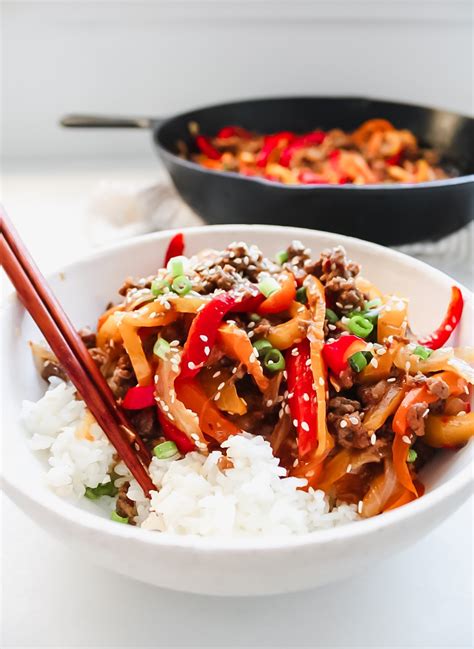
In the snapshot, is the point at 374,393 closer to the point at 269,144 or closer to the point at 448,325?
the point at 448,325

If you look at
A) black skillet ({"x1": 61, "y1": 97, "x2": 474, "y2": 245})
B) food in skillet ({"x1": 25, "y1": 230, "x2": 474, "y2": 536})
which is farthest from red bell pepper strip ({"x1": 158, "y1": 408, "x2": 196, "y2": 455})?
black skillet ({"x1": 61, "y1": 97, "x2": 474, "y2": 245})

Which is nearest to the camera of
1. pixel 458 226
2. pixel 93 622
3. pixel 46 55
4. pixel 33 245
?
pixel 93 622

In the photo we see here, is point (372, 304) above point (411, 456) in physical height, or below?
above

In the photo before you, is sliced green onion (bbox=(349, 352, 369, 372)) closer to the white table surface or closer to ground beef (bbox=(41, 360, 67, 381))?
the white table surface

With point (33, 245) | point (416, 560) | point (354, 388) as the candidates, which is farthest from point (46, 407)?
point (33, 245)

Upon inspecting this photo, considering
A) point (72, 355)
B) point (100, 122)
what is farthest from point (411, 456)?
point (100, 122)

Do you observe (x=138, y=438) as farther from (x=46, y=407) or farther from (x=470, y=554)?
(x=470, y=554)
